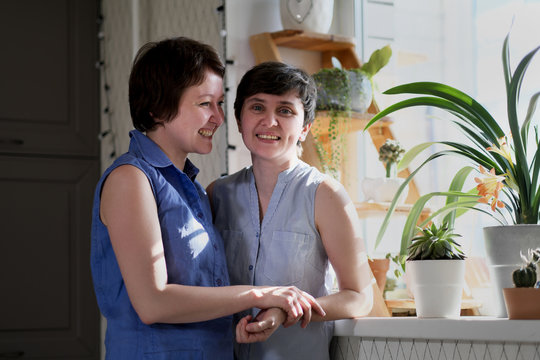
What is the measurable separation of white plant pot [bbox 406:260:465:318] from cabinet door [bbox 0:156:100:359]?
1849 mm

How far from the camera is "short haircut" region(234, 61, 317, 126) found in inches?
67.1

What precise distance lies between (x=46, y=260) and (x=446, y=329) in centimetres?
Result: 202

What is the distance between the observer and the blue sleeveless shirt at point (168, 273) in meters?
1.48

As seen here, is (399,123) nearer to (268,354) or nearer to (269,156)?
(269,156)

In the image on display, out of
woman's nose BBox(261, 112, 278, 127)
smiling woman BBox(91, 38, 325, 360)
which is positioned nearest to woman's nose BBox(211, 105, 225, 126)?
smiling woman BBox(91, 38, 325, 360)

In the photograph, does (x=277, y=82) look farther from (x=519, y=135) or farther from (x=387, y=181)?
(x=387, y=181)

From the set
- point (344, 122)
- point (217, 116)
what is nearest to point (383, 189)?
point (344, 122)

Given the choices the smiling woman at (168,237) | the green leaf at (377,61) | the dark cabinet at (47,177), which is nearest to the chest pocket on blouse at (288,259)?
the smiling woman at (168,237)

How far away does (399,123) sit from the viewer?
8.98 feet

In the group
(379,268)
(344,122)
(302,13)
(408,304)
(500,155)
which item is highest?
(302,13)

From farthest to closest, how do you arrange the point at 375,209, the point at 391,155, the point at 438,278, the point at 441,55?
the point at 441,55 → the point at 391,155 → the point at 375,209 → the point at 438,278

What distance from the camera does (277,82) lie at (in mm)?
1703

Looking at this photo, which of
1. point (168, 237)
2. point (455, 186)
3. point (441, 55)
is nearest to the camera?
point (168, 237)

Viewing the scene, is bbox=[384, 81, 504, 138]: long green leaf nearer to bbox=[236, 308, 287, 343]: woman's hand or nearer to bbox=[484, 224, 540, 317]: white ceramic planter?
bbox=[484, 224, 540, 317]: white ceramic planter
